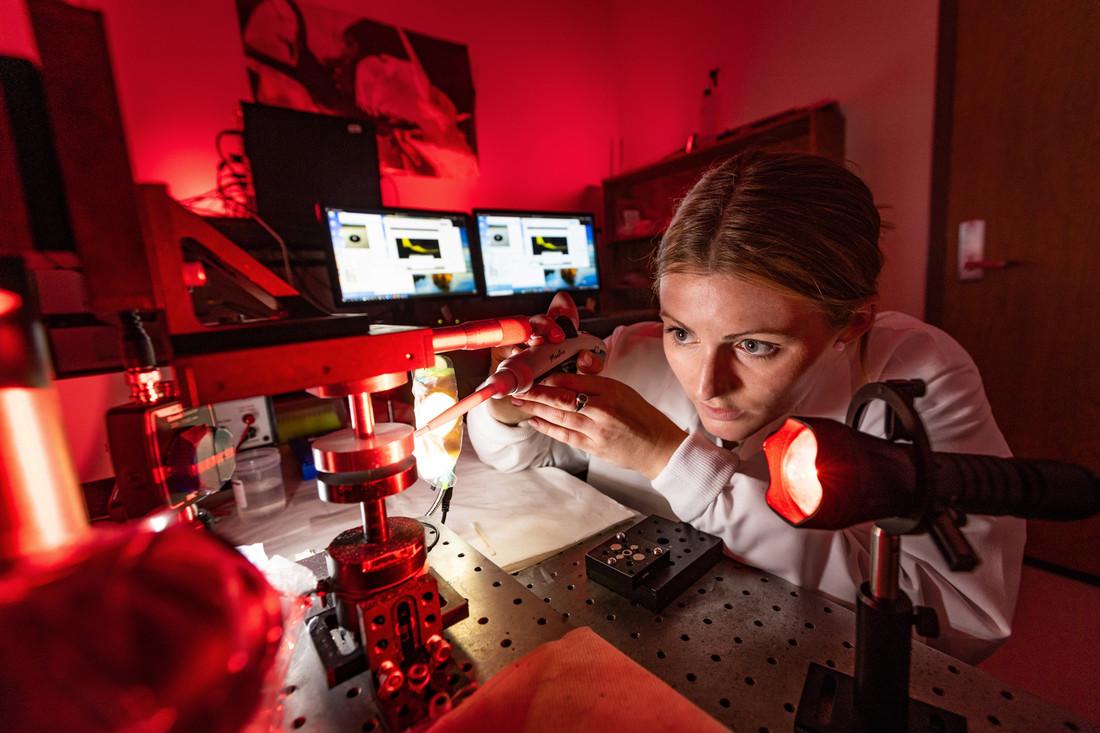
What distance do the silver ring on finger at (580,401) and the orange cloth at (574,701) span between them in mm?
377

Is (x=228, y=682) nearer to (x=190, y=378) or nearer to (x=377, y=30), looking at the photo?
(x=190, y=378)

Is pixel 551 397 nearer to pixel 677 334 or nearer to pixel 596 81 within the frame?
pixel 677 334

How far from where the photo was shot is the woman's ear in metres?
0.81

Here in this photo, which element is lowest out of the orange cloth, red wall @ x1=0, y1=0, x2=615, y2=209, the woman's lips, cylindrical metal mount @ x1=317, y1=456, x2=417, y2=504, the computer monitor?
the orange cloth

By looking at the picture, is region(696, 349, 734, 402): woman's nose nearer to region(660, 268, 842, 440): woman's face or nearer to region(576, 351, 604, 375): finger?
region(660, 268, 842, 440): woman's face

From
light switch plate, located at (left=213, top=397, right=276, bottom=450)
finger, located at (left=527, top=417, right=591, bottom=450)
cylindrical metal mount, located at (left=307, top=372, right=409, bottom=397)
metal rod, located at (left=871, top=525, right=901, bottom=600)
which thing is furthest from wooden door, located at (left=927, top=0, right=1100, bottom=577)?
light switch plate, located at (left=213, top=397, right=276, bottom=450)

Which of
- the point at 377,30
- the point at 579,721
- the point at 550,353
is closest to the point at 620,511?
the point at 550,353

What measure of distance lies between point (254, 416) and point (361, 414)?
2.97 feet

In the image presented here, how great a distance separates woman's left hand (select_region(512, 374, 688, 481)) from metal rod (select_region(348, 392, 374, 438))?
338mm

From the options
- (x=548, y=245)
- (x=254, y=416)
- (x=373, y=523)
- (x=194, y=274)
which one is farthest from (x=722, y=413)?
(x=548, y=245)

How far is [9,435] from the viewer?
179 mm

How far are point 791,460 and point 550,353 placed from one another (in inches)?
16.1

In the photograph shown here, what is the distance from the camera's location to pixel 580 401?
74 centimetres

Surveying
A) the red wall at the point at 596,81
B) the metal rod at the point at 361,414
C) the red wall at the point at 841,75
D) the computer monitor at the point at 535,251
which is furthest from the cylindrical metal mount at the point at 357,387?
the red wall at the point at 841,75
